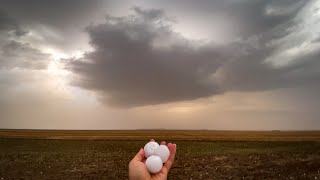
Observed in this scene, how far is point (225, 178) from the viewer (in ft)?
52.3

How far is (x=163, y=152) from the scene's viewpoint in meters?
2.23

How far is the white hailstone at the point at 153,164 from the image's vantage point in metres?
2.01

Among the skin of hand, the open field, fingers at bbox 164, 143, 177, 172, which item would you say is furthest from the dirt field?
the skin of hand

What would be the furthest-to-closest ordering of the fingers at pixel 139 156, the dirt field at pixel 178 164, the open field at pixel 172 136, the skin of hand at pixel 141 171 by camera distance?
the open field at pixel 172 136 → the dirt field at pixel 178 164 → the fingers at pixel 139 156 → the skin of hand at pixel 141 171

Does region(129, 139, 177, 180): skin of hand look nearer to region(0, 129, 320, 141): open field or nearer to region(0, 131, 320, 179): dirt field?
region(0, 131, 320, 179): dirt field

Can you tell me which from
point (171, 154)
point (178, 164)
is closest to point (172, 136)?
point (178, 164)

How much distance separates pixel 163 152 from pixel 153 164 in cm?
23

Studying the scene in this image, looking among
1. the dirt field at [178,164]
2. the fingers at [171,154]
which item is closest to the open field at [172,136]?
the dirt field at [178,164]

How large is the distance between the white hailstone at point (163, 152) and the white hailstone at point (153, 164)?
0.14 meters

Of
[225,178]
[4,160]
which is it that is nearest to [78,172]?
[4,160]

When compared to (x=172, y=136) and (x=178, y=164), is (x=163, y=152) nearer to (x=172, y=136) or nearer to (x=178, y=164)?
(x=178, y=164)

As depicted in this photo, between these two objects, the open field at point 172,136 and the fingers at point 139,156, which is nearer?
the fingers at point 139,156

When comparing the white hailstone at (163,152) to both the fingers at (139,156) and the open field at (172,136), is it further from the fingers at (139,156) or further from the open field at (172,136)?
the open field at (172,136)

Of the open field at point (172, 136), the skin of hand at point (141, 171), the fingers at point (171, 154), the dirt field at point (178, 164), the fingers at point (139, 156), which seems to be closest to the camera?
the skin of hand at point (141, 171)
